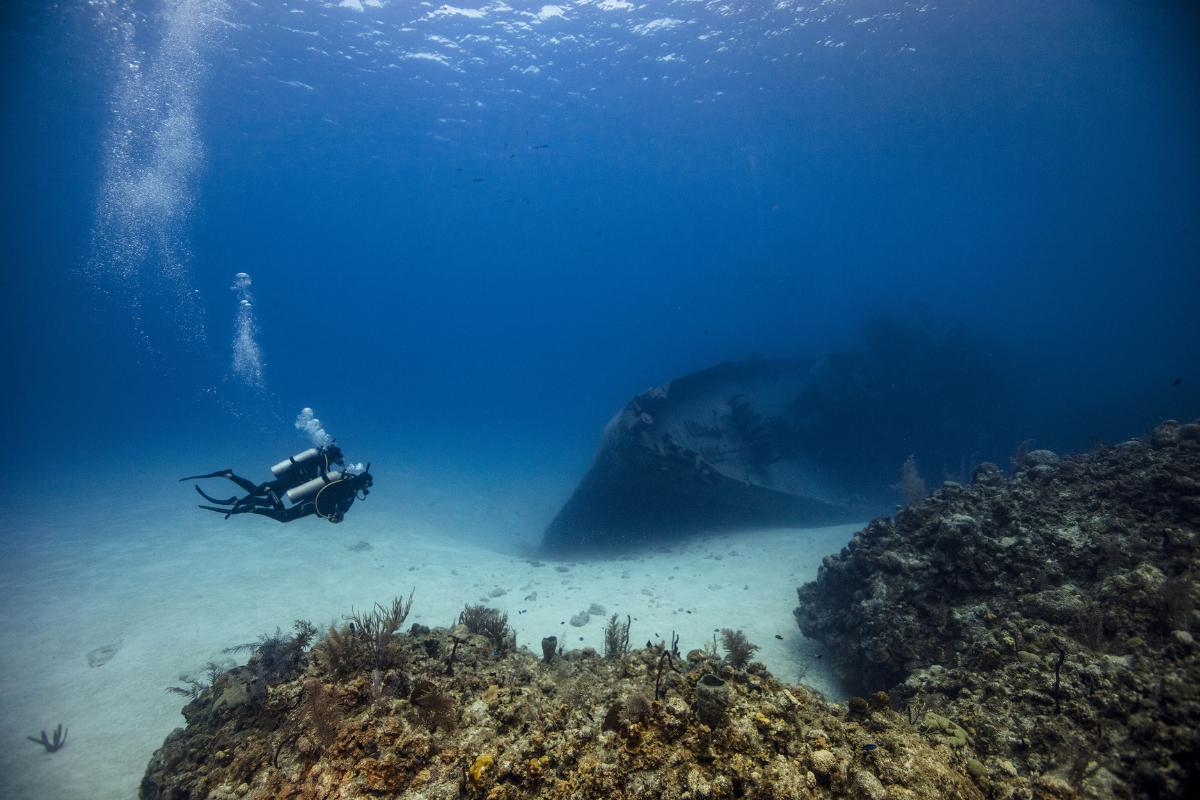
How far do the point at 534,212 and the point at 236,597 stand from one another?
8800 cm

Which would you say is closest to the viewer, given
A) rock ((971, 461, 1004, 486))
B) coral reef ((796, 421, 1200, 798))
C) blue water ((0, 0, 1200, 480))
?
coral reef ((796, 421, 1200, 798))

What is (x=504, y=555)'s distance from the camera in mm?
14695

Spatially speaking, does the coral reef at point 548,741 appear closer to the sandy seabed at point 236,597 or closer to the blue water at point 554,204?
the sandy seabed at point 236,597

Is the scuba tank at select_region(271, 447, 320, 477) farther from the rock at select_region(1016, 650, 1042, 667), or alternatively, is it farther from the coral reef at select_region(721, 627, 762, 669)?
the rock at select_region(1016, 650, 1042, 667)

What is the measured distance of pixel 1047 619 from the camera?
4.05 metres

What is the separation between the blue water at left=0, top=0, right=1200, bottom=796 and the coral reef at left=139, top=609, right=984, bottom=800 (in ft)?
44.7

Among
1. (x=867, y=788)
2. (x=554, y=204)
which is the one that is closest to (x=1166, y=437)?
(x=867, y=788)

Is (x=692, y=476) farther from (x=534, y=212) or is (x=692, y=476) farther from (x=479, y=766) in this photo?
(x=534, y=212)

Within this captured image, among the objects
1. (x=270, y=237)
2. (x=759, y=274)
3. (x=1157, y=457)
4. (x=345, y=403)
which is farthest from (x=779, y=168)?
(x=345, y=403)

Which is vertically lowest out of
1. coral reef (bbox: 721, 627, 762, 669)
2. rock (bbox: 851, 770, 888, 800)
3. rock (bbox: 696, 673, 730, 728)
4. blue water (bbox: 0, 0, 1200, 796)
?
coral reef (bbox: 721, 627, 762, 669)

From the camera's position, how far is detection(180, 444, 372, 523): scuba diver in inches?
301

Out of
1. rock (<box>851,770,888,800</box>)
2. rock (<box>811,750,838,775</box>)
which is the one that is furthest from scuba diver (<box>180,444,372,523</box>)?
rock (<box>851,770,888,800</box>)

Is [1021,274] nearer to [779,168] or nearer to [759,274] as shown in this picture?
[759,274]

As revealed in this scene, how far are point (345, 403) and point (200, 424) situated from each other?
28.8 meters
